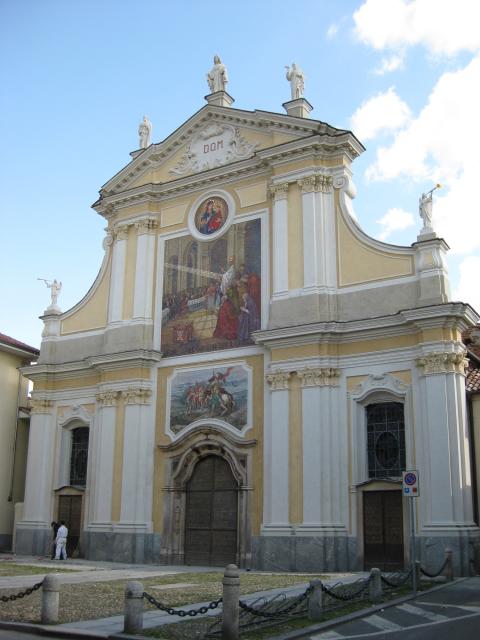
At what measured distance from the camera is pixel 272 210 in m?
26.0

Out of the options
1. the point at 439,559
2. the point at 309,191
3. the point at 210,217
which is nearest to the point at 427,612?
the point at 439,559

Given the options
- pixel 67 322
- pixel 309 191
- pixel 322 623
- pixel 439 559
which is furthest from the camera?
pixel 67 322

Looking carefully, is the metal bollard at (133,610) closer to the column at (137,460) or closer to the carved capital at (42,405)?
the column at (137,460)

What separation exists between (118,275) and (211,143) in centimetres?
602

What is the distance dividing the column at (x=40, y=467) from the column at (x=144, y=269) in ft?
17.9

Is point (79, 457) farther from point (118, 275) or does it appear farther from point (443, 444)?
point (443, 444)

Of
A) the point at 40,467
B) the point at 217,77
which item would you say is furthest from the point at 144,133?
the point at 40,467

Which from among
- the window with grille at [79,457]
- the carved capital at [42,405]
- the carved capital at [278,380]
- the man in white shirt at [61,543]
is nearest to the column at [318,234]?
the carved capital at [278,380]

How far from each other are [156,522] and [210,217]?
1078 centimetres

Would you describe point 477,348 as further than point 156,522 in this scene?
Yes

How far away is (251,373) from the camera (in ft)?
81.5

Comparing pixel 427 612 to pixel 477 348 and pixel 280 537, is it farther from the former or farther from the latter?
pixel 477 348

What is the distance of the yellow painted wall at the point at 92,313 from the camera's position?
29547mm

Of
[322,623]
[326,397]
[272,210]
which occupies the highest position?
[272,210]
